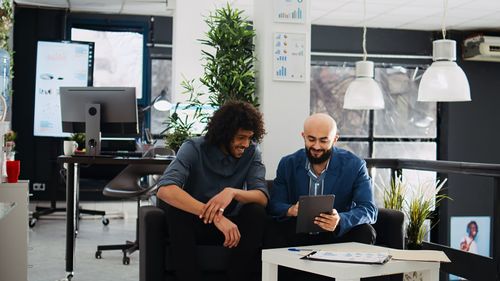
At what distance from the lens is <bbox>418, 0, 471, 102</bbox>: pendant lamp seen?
4.38m

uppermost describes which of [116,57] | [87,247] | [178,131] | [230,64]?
[116,57]

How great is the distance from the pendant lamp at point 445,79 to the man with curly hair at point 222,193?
131 centimetres

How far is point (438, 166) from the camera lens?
479 centimetres

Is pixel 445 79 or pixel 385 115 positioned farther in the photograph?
pixel 385 115

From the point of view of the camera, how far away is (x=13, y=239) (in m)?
4.39

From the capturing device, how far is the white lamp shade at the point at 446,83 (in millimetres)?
4379

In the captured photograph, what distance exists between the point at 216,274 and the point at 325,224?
2.12 feet

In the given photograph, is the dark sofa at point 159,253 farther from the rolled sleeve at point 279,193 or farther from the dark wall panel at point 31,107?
the dark wall panel at point 31,107

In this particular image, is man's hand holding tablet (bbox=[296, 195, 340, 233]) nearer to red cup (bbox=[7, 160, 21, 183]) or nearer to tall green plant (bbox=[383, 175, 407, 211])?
tall green plant (bbox=[383, 175, 407, 211])

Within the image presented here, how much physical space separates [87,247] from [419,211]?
130 inches

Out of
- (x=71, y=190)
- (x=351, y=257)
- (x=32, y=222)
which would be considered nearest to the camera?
(x=351, y=257)

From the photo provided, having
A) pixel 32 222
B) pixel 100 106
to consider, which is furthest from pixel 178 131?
pixel 32 222

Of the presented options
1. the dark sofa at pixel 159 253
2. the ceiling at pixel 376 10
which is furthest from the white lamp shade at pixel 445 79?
the ceiling at pixel 376 10

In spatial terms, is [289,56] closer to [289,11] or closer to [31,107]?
[289,11]
